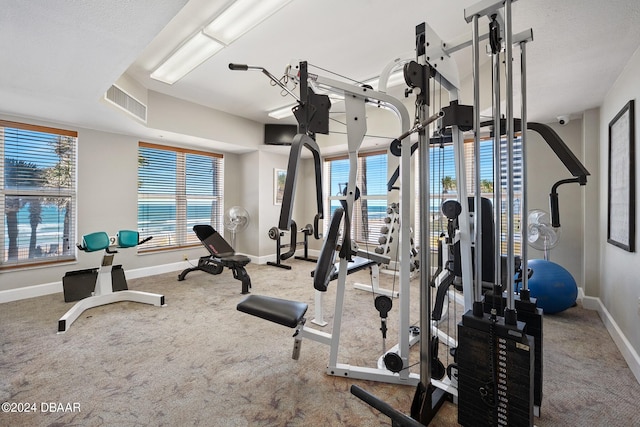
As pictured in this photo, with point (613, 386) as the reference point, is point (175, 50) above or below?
above

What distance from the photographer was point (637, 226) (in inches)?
73.0

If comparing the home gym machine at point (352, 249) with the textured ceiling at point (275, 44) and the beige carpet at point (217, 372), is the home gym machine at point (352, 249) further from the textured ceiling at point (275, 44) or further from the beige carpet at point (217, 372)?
the textured ceiling at point (275, 44)

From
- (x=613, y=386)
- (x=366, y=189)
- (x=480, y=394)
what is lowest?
(x=613, y=386)

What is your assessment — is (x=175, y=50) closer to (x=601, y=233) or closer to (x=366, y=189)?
(x=366, y=189)

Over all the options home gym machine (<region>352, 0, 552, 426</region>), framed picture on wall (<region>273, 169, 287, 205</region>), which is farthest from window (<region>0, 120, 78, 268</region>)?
home gym machine (<region>352, 0, 552, 426</region>)

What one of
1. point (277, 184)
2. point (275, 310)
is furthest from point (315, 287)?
point (277, 184)

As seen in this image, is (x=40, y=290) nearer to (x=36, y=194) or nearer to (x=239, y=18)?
(x=36, y=194)

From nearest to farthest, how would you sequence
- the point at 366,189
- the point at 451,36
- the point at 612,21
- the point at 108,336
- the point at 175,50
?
the point at 612,21, the point at 108,336, the point at 451,36, the point at 175,50, the point at 366,189

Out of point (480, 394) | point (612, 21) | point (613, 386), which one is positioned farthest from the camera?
point (613, 386)

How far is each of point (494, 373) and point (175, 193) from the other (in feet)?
16.0

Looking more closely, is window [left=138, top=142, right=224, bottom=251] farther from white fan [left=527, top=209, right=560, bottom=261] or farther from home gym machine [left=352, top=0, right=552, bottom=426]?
white fan [left=527, top=209, right=560, bottom=261]

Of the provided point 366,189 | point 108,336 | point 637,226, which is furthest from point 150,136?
point 637,226

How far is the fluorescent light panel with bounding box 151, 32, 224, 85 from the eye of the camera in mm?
2444

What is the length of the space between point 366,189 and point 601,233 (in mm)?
3208
